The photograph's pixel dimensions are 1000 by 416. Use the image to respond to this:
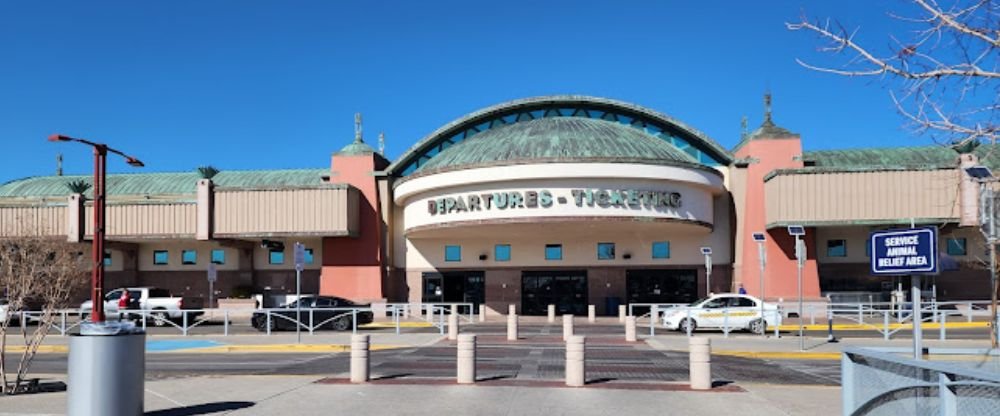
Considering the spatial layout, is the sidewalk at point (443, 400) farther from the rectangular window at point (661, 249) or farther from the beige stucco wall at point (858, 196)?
the rectangular window at point (661, 249)

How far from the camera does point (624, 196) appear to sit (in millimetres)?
34250

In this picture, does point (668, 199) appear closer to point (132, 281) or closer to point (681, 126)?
point (681, 126)

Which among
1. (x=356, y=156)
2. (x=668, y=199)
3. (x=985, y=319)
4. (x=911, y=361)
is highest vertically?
(x=356, y=156)

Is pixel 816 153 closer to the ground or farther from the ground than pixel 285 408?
farther from the ground

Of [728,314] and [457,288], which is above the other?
[457,288]

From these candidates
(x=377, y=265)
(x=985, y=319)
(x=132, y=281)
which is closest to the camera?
(x=985, y=319)

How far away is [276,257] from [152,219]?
640 cm

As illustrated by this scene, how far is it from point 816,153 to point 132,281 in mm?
38710

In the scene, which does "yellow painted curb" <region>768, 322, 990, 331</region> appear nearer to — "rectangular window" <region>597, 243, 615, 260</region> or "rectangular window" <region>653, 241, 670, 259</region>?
"rectangular window" <region>653, 241, 670, 259</region>

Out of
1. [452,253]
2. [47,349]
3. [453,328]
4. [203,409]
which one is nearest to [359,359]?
[203,409]

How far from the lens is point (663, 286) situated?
129ft

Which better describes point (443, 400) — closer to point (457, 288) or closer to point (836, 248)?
point (457, 288)

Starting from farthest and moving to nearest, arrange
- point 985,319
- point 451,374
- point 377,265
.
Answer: point 377,265 → point 985,319 → point 451,374

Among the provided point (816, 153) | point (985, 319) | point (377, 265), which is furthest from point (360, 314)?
point (816, 153)
